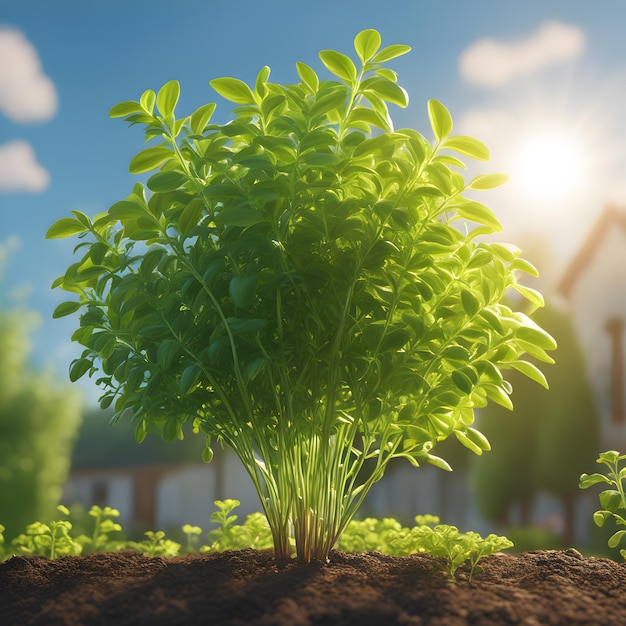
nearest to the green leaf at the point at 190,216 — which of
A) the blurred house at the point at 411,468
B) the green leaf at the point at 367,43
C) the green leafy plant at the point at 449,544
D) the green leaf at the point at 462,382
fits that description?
the green leaf at the point at 367,43

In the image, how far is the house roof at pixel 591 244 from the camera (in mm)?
11562

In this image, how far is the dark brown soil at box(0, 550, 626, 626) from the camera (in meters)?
1.91

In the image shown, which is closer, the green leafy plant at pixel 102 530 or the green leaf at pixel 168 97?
the green leaf at pixel 168 97

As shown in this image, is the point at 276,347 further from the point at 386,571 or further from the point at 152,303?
the point at 386,571

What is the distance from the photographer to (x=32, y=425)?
9.05 metres

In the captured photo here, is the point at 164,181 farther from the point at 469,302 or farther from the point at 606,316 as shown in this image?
the point at 606,316

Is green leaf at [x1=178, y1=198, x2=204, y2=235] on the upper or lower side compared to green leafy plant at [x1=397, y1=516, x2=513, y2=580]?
upper

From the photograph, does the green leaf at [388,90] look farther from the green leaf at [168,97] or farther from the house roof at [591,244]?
the house roof at [591,244]

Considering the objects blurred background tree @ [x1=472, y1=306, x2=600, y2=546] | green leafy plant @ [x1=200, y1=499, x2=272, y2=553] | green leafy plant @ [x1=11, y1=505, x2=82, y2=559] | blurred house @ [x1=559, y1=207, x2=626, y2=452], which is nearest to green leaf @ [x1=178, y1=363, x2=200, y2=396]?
green leafy plant @ [x1=200, y1=499, x2=272, y2=553]

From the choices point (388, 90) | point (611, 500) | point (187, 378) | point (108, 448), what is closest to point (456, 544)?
point (611, 500)

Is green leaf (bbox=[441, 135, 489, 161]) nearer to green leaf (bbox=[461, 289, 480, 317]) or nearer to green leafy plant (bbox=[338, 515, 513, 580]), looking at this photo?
green leaf (bbox=[461, 289, 480, 317])

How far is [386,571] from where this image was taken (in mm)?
2367

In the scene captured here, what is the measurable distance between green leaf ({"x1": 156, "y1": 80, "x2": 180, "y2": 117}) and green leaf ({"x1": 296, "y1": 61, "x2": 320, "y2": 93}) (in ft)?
1.35

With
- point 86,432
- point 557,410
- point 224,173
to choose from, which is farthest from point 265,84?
point 86,432
